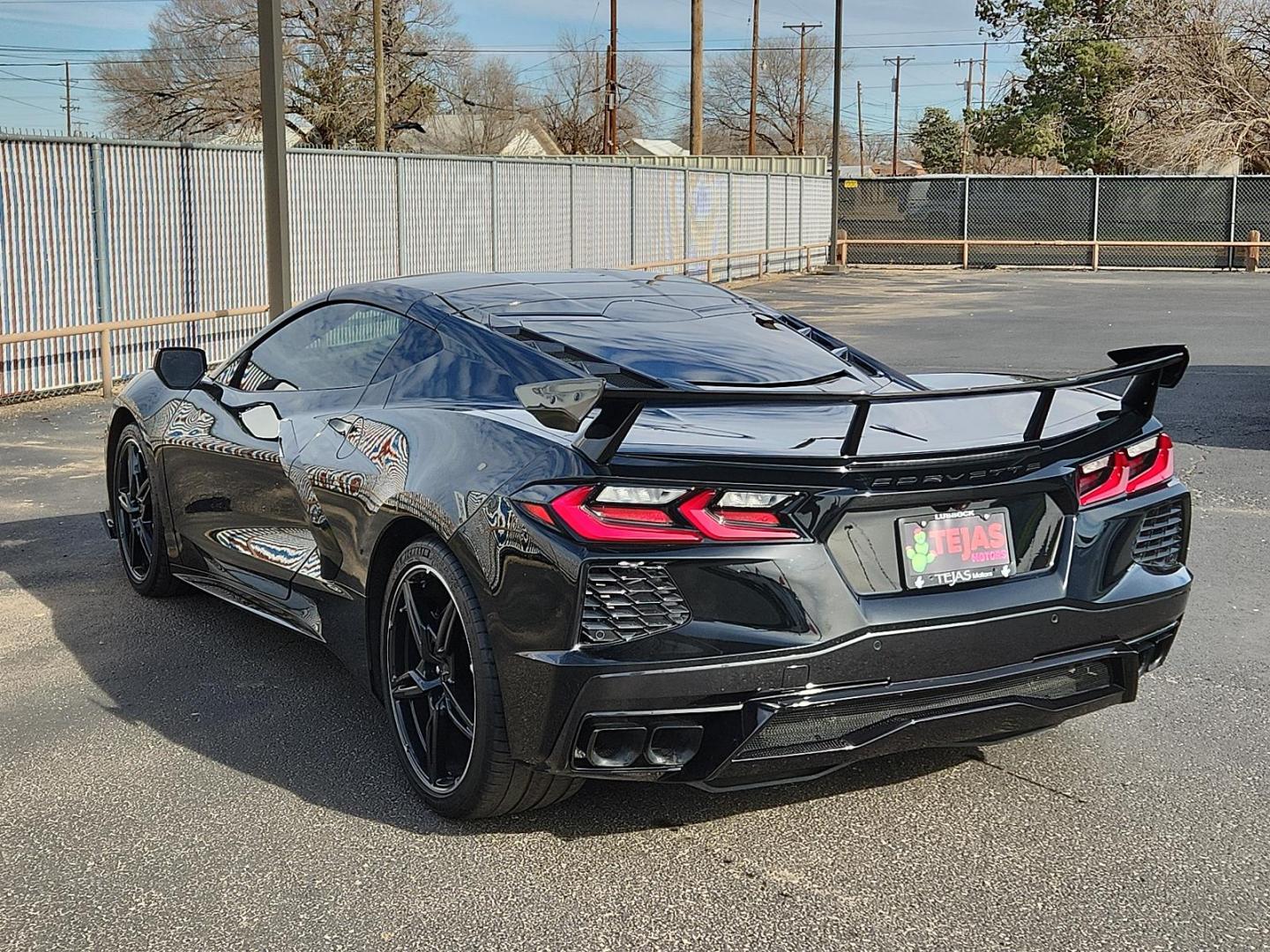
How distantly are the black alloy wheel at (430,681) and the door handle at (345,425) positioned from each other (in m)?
0.66

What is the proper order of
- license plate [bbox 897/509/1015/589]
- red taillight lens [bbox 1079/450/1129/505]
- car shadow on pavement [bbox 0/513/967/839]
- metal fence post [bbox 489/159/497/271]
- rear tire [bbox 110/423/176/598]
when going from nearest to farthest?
license plate [bbox 897/509/1015/589] < red taillight lens [bbox 1079/450/1129/505] < car shadow on pavement [bbox 0/513/967/839] < rear tire [bbox 110/423/176/598] < metal fence post [bbox 489/159/497/271]

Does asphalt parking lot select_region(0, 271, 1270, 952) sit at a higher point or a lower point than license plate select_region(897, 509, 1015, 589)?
lower

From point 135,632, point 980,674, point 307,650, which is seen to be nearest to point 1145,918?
point 980,674

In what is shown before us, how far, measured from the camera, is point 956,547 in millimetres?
3516

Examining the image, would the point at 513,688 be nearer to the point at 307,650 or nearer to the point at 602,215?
the point at 307,650

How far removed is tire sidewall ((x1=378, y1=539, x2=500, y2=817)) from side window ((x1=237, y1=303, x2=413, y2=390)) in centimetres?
108

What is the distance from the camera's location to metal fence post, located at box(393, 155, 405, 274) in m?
18.5

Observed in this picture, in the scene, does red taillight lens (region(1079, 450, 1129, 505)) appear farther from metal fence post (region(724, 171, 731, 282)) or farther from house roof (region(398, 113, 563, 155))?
house roof (region(398, 113, 563, 155))

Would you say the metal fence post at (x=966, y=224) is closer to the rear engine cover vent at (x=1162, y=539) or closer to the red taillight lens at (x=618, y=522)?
the rear engine cover vent at (x=1162, y=539)

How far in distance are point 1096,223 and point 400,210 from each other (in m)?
27.0

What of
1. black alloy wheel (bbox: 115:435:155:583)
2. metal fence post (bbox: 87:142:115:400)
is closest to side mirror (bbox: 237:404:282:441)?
black alloy wheel (bbox: 115:435:155:583)

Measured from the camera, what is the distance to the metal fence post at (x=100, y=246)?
13.8m

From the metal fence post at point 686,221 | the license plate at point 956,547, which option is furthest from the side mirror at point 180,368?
the metal fence post at point 686,221

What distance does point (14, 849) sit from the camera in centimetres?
373
